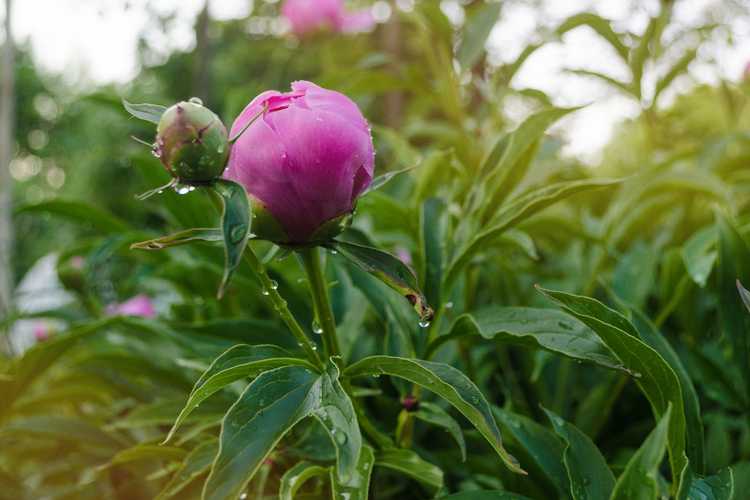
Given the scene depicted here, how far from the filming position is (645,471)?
350 millimetres

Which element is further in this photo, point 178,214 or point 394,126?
point 394,126

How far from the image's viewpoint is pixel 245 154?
0.40m

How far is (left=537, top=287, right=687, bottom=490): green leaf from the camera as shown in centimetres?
40

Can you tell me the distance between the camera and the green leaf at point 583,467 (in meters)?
0.43

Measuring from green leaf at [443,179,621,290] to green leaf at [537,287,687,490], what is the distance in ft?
0.30

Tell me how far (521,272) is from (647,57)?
1.00 ft

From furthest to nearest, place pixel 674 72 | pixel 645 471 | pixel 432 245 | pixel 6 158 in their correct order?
pixel 6 158 → pixel 674 72 → pixel 432 245 → pixel 645 471

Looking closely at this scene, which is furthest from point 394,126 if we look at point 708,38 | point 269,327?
point 269,327

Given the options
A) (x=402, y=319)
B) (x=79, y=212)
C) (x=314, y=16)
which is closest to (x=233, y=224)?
(x=402, y=319)

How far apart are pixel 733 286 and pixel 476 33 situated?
17.7 inches

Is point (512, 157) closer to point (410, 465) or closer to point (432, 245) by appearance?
point (432, 245)

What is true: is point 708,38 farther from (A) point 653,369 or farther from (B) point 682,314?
(A) point 653,369

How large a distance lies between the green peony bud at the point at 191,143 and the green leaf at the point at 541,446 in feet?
0.86

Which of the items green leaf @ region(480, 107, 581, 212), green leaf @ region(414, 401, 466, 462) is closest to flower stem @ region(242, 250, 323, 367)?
green leaf @ region(414, 401, 466, 462)
